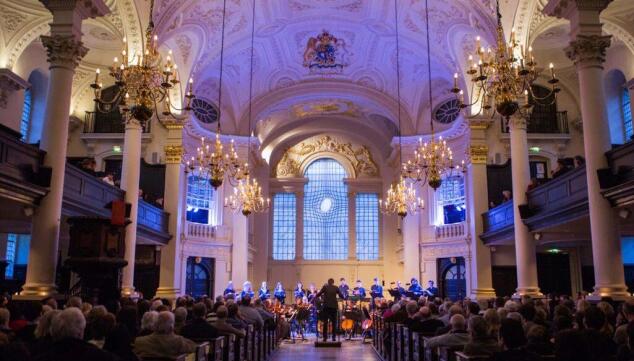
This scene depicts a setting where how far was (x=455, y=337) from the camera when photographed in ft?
21.1

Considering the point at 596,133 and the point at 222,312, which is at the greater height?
the point at 596,133

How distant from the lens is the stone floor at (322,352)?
12359 millimetres

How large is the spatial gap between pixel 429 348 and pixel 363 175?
23.6 m

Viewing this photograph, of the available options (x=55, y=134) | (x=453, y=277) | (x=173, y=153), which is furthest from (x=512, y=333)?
(x=453, y=277)

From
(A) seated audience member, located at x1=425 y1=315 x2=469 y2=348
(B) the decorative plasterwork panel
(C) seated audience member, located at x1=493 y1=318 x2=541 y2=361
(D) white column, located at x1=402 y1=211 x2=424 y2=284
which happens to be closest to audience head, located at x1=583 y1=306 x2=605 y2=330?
(A) seated audience member, located at x1=425 y1=315 x2=469 y2=348

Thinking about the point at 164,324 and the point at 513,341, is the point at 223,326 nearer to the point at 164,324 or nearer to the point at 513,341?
the point at 164,324

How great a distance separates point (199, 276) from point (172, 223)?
382cm

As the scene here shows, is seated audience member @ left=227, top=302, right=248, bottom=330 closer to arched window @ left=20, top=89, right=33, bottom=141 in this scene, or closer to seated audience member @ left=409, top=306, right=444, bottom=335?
seated audience member @ left=409, top=306, right=444, bottom=335

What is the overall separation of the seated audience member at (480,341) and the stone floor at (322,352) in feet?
23.1

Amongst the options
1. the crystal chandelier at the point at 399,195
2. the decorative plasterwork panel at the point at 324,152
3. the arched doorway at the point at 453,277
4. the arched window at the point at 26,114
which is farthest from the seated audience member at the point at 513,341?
the decorative plasterwork panel at the point at 324,152

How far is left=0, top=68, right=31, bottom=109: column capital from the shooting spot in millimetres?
16625

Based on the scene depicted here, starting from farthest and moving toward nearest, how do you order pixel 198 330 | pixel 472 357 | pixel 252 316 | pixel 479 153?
pixel 479 153
pixel 252 316
pixel 198 330
pixel 472 357

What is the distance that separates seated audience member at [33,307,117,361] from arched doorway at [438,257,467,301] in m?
19.0

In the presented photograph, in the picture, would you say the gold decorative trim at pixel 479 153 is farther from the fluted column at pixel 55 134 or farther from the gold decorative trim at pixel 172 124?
the fluted column at pixel 55 134
